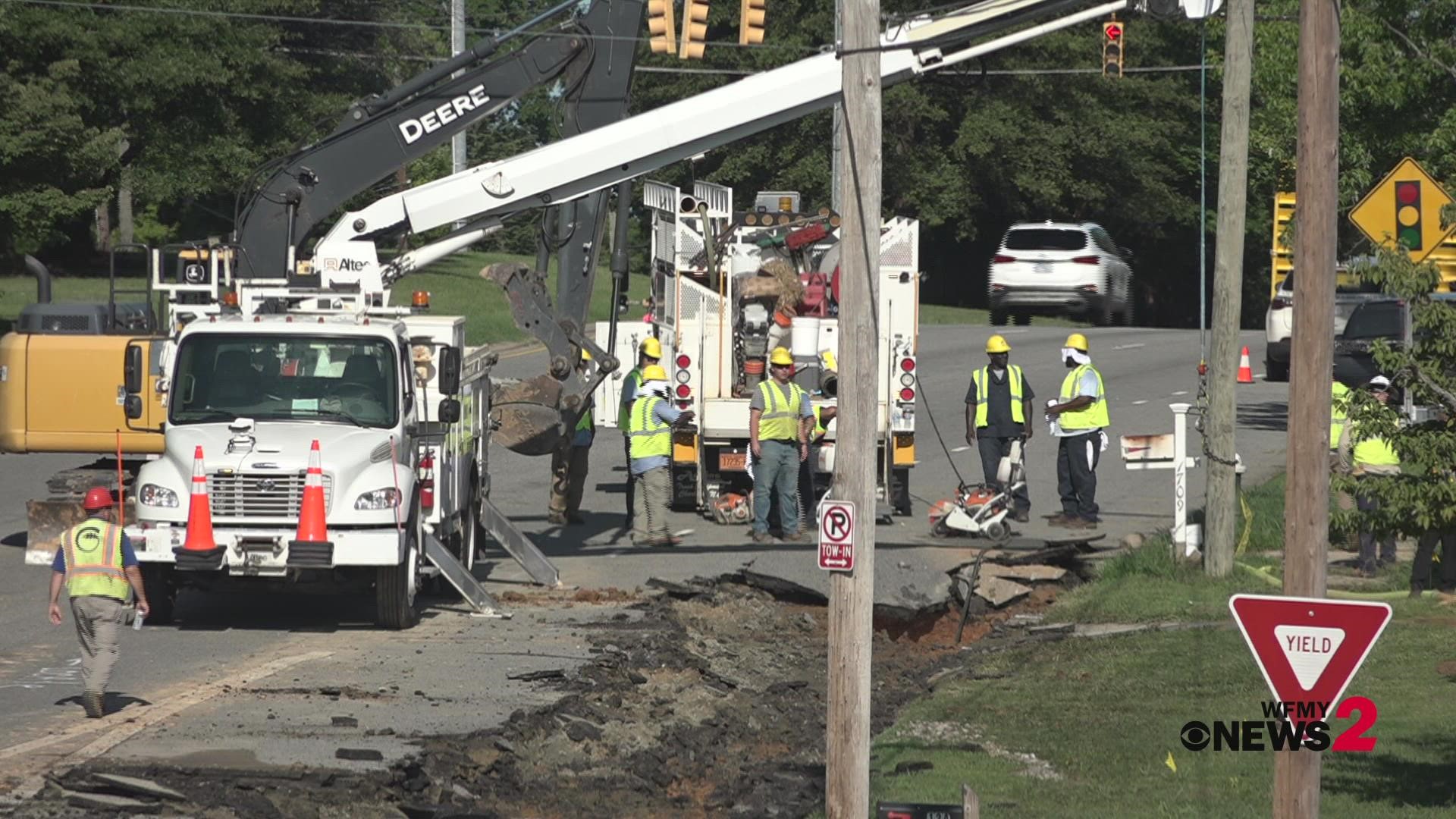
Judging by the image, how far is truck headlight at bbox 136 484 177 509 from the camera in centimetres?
1492

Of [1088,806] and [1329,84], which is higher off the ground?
[1329,84]

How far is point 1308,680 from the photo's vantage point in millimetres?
8352

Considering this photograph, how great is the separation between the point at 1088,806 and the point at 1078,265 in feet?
103

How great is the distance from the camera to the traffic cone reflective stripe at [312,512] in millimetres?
14719

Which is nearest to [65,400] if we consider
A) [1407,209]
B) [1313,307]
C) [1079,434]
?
[1079,434]

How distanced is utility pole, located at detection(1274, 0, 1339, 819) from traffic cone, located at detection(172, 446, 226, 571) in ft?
26.5

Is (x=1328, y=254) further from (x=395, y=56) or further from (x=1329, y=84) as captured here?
(x=395, y=56)

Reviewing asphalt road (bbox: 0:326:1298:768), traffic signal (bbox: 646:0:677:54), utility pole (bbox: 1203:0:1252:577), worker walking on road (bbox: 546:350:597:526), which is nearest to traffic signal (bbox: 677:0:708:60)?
traffic signal (bbox: 646:0:677:54)

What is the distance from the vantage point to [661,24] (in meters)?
19.3

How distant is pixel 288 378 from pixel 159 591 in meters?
1.88

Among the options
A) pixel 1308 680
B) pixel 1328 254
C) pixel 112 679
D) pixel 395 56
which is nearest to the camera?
pixel 1308 680

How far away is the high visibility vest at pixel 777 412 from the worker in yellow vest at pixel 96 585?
8.63 meters

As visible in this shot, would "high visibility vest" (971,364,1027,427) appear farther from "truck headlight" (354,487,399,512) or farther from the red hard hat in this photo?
the red hard hat

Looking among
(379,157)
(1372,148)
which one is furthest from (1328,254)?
(1372,148)
